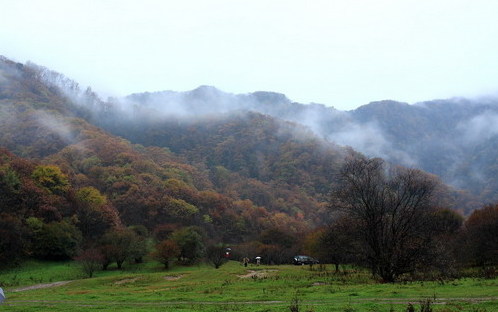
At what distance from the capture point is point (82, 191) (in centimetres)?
8481

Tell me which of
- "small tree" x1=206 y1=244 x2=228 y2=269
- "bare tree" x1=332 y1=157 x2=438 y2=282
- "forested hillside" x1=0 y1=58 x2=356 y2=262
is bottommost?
"small tree" x1=206 y1=244 x2=228 y2=269

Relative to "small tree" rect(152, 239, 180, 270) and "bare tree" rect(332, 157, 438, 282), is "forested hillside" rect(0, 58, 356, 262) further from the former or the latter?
"small tree" rect(152, 239, 180, 270)

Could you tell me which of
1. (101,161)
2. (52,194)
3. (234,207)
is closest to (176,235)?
(52,194)

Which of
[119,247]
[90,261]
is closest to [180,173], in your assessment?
[119,247]

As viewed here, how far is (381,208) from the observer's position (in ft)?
107

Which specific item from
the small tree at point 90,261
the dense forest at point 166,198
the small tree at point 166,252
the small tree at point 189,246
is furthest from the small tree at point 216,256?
the small tree at point 90,261

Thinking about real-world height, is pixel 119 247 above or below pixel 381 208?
below

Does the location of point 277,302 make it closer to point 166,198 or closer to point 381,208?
point 381,208

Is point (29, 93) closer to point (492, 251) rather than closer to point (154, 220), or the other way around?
point (154, 220)

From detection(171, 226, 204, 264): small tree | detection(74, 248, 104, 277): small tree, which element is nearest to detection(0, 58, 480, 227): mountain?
detection(171, 226, 204, 264): small tree

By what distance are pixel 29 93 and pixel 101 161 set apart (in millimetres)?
93480

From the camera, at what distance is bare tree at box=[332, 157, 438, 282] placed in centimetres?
3241

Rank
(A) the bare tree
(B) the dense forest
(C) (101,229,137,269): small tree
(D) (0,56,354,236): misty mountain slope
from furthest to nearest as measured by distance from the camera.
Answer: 1. (D) (0,56,354,236): misty mountain slope
2. (C) (101,229,137,269): small tree
3. (B) the dense forest
4. (A) the bare tree

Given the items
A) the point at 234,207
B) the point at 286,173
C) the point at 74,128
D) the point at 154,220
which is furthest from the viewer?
the point at 286,173
